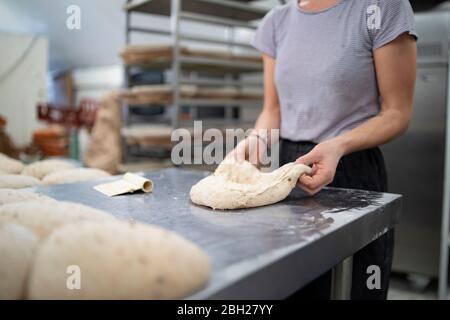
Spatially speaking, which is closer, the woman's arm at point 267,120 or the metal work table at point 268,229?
the metal work table at point 268,229

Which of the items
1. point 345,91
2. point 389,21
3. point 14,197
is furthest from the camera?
point 345,91

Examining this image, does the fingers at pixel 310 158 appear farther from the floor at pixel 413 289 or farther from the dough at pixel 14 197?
the floor at pixel 413 289

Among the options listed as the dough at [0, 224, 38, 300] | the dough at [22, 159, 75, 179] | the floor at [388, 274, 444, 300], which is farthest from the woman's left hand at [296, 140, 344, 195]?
the floor at [388, 274, 444, 300]

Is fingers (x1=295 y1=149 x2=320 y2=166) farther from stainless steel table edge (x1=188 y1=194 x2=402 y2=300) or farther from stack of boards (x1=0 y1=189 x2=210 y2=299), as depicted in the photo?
stack of boards (x1=0 y1=189 x2=210 y2=299)

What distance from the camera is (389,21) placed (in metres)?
1.12

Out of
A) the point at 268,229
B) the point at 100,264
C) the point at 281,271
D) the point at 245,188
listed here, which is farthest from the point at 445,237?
the point at 100,264

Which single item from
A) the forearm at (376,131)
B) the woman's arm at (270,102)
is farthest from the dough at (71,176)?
the forearm at (376,131)

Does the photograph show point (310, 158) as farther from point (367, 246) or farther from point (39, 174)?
point (39, 174)

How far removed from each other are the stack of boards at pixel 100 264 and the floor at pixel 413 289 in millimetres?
2294

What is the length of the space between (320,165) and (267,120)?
0.46m

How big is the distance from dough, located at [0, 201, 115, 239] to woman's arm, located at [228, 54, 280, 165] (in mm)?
667

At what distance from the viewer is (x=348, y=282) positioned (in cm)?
101

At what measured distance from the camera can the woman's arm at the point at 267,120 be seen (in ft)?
4.33
